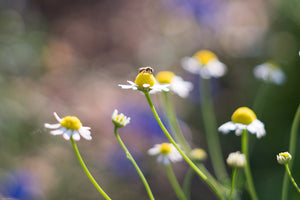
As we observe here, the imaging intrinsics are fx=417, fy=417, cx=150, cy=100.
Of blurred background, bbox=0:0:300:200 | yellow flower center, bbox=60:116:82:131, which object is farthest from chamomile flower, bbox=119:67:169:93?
blurred background, bbox=0:0:300:200

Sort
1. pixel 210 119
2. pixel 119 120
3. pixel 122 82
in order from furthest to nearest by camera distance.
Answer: pixel 122 82, pixel 210 119, pixel 119 120

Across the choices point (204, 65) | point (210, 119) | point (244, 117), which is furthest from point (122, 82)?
point (244, 117)

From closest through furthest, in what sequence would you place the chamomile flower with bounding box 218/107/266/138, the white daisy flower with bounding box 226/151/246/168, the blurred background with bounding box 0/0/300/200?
1. the white daisy flower with bounding box 226/151/246/168
2. the chamomile flower with bounding box 218/107/266/138
3. the blurred background with bounding box 0/0/300/200

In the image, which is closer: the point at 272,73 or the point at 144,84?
the point at 144,84

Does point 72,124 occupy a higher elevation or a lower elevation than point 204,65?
lower

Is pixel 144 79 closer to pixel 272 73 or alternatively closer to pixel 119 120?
pixel 119 120

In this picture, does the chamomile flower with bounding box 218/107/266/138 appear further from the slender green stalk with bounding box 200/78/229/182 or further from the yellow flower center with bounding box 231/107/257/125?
the slender green stalk with bounding box 200/78/229/182

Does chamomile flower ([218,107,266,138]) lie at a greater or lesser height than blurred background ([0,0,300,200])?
lesser

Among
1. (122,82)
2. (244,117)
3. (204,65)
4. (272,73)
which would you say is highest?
(122,82)
